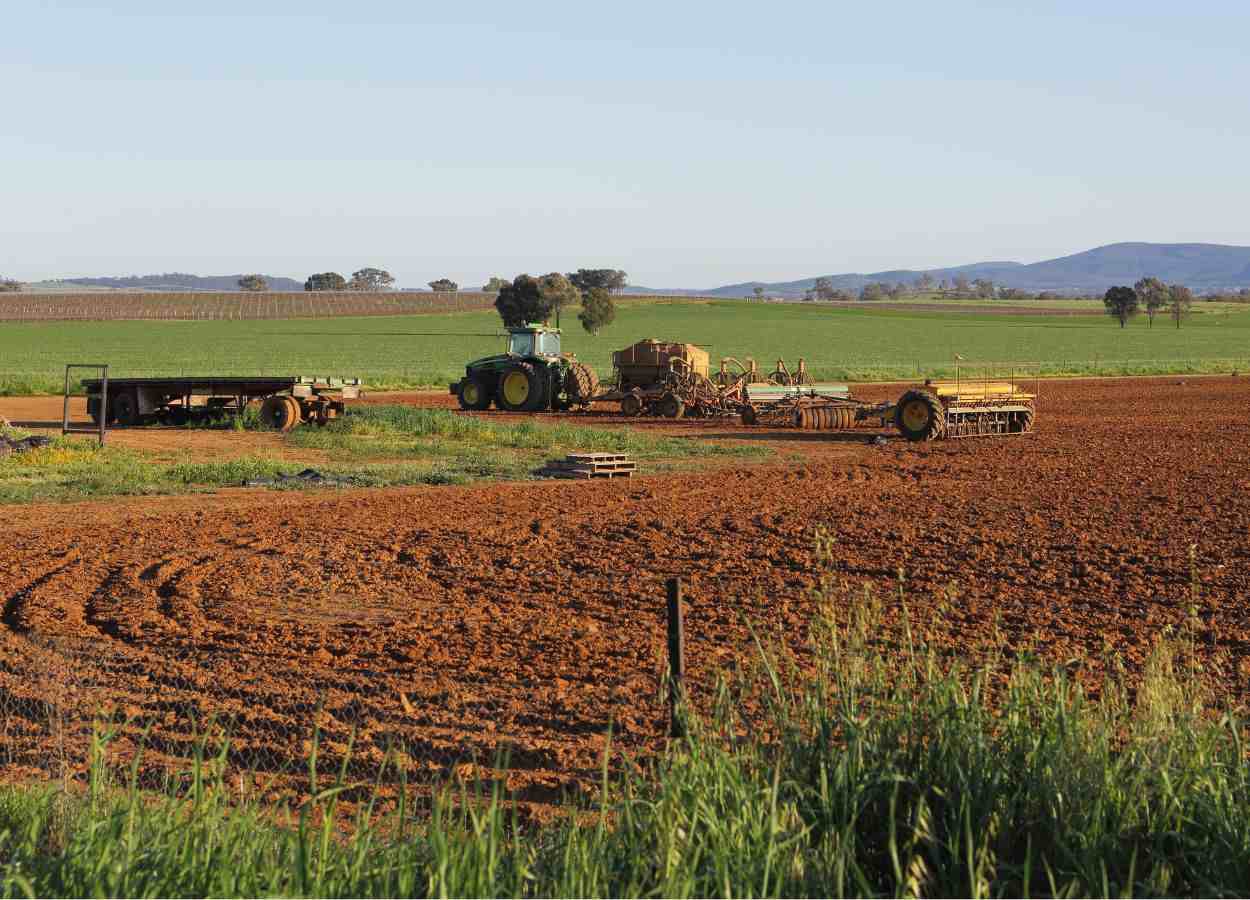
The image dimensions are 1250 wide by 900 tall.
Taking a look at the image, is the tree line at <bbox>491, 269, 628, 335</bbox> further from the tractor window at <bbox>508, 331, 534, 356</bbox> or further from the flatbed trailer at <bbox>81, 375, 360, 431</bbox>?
the flatbed trailer at <bbox>81, 375, 360, 431</bbox>

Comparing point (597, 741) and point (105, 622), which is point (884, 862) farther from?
point (105, 622)

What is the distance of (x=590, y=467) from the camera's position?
21297mm

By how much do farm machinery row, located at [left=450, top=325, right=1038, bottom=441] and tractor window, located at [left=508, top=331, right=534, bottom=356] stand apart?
25 mm

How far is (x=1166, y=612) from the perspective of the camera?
1106 centimetres

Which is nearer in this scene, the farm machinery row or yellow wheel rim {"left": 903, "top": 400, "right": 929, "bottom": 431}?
yellow wheel rim {"left": 903, "top": 400, "right": 929, "bottom": 431}

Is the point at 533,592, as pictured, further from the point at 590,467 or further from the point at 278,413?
the point at 278,413

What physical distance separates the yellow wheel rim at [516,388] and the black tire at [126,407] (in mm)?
8974

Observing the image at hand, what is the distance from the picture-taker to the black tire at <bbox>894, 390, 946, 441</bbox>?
89.6 ft

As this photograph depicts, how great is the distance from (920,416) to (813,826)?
2282cm

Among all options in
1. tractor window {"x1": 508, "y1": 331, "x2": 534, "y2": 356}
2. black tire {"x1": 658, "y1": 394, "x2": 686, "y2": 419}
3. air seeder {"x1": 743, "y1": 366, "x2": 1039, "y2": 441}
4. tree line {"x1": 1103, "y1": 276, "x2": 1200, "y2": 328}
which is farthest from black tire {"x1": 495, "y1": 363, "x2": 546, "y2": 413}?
tree line {"x1": 1103, "y1": 276, "x2": 1200, "y2": 328}

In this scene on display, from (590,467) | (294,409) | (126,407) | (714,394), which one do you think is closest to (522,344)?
(714,394)

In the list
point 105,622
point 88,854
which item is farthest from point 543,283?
point 88,854

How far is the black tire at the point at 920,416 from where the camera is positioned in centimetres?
2730

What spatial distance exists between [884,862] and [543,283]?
9109 cm
